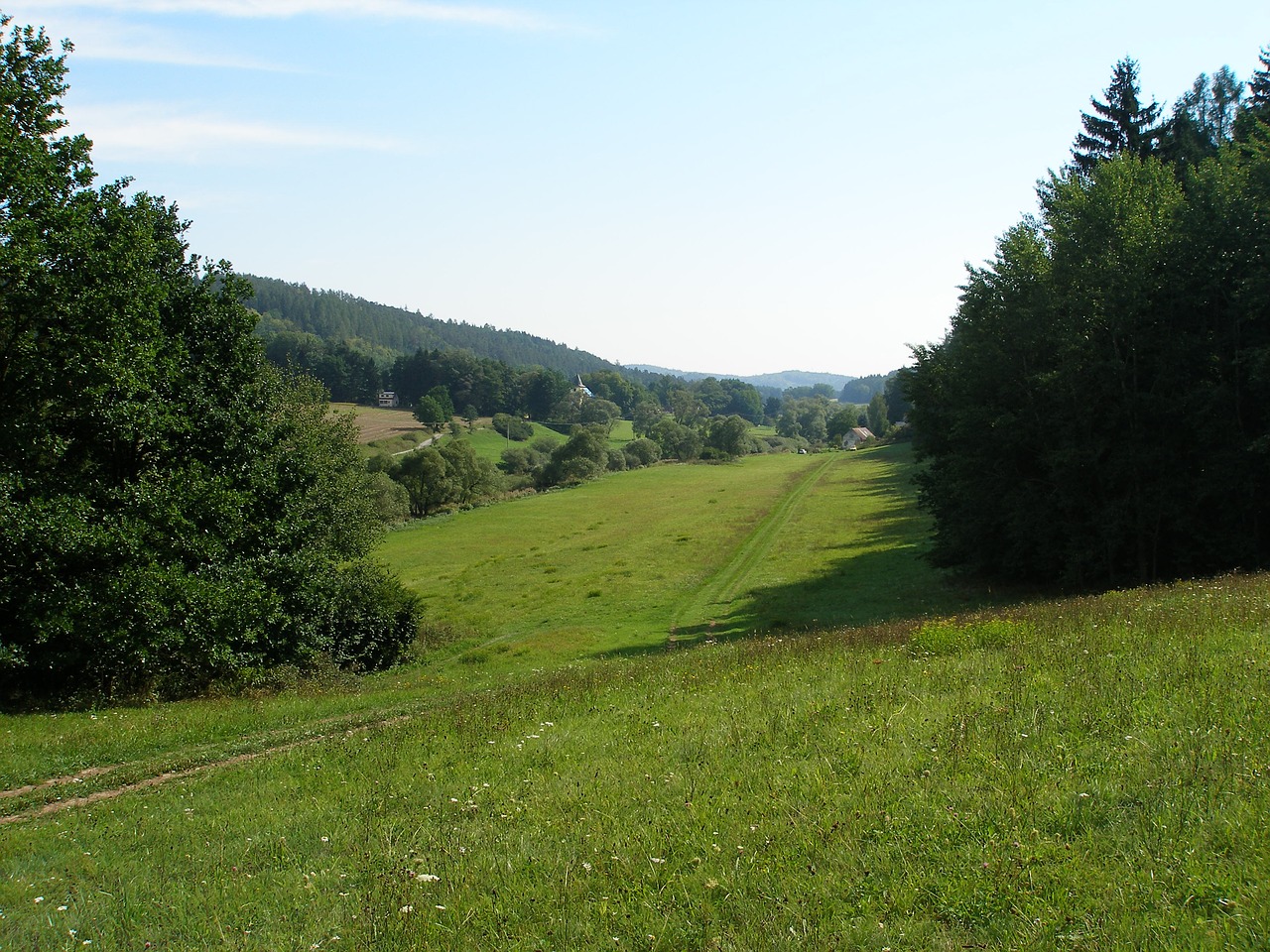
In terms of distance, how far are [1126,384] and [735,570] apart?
25533 mm

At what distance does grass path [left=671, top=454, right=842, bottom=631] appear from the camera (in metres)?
40.8

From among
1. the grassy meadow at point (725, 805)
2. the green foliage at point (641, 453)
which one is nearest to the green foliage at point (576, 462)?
the green foliage at point (641, 453)

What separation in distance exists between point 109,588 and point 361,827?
14.5 meters

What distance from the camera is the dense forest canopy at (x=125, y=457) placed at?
1983 cm

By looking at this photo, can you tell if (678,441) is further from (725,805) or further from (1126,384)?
(725,805)

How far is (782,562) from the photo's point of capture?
53438 mm

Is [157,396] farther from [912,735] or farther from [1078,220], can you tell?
[1078,220]

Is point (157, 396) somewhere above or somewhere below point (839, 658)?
above

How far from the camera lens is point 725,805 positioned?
8406 mm

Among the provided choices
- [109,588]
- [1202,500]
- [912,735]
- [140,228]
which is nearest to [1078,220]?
[1202,500]

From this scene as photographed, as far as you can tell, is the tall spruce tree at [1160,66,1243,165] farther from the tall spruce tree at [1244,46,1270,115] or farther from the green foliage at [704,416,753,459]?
the green foliage at [704,416,753,459]

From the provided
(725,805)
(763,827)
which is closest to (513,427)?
(725,805)

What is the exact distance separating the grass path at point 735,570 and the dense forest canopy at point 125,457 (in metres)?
19.2

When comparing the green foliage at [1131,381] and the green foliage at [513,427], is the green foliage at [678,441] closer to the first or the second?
the green foliage at [513,427]
